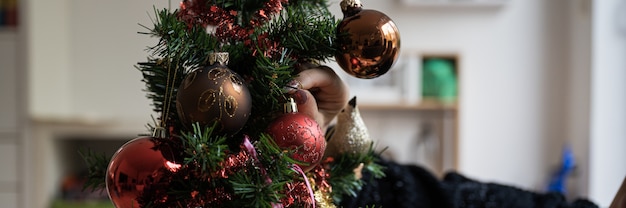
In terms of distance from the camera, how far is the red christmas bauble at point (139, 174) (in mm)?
435

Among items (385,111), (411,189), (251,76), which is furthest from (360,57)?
(385,111)

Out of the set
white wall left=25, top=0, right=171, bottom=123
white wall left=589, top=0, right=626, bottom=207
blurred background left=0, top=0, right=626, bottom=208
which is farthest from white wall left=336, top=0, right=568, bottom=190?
white wall left=25, top=0, right=171, bottom=123

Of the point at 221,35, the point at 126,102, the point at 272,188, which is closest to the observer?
the point at 272,188

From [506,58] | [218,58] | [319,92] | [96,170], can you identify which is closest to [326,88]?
[319,92]

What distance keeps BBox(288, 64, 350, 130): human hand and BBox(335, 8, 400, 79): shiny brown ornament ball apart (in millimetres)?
21

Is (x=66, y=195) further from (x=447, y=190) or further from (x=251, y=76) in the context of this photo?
(x=251, y=76)

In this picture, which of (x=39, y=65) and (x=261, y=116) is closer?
(x=261, y=116)

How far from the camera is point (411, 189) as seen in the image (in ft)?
2.79

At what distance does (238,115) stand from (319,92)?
0.38ft

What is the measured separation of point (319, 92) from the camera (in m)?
0.55

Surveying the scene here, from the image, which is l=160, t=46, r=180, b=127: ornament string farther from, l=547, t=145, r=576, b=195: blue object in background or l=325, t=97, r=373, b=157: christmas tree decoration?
l=547, t=145, r=576, b=195: blue object in background

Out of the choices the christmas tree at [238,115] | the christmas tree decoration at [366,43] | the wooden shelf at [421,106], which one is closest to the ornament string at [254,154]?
the christmas tree at [238,115]

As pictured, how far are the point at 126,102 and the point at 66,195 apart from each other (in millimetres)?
400

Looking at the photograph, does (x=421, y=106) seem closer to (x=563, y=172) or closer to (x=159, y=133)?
(x=563, y=172)
